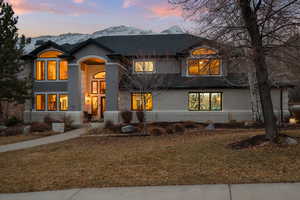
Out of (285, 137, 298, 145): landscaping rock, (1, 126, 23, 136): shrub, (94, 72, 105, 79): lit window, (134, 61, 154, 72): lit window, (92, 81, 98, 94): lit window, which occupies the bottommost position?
(1, 126, 23, 136): shrub

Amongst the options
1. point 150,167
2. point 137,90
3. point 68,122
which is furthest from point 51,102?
point 150,167

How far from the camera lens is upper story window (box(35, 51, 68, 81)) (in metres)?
22.6

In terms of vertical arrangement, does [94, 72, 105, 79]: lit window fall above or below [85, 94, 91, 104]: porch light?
above

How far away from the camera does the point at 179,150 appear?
10.1 meters

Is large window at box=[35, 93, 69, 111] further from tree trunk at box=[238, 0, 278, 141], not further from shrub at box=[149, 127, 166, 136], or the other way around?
tree trunk at box=[238, 0, 278, 141]

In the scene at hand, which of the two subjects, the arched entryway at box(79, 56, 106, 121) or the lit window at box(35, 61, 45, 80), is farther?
the arched entryway at box(79, 56, 106, 121)

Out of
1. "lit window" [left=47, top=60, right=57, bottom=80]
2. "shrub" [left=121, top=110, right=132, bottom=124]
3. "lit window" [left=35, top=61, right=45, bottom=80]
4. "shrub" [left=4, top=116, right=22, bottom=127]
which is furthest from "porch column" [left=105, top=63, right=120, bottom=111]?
"shrub" [left=4, top=116, right=22, bottom=127]

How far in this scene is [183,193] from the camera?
5410 mm

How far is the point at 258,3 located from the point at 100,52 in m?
14.6

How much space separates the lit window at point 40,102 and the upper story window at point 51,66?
5.10 ft

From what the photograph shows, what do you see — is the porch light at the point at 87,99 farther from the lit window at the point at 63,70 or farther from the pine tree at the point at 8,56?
the pine tree at the point at 8,56

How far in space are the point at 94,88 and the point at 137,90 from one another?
5.22 metres

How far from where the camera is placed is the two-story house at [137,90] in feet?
69.3

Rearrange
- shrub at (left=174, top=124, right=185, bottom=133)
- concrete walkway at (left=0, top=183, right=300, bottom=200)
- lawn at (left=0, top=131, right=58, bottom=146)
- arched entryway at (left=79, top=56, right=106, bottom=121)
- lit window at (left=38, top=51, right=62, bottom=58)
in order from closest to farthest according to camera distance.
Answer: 1. concrete walkway at (left=0, top=183, right=300, bottom=200)
2. lawn at (left=0, top=131, right=58, bottom=146)
3. shrub at (left=174, top=124, right=185, bottom=133)
4. lit window at (left=38, top=51, right=62, bottom=58)
5. arched entryway at (left=79, top=56, right=106, bottom=121)
